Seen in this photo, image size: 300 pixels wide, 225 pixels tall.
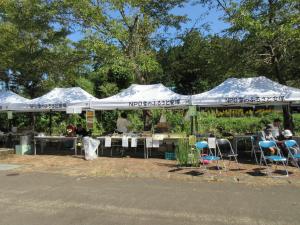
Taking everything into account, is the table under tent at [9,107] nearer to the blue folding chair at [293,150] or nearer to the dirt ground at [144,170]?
the dirt ground at [144,170]

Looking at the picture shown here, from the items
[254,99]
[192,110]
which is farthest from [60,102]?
[254,99]

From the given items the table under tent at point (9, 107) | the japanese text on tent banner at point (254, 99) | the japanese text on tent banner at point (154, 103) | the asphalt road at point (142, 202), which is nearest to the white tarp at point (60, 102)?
the table under tent at point (9, 107)

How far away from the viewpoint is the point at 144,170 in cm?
1073

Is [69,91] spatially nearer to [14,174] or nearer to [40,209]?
[14,174]

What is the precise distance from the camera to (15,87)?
80.9 feet

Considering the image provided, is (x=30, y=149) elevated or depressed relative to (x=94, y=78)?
depressed

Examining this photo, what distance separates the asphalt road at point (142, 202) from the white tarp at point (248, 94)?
384 cm

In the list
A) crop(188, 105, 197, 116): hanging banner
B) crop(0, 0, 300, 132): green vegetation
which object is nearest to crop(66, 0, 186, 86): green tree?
crop(0, 0, 300, 132): green vegetation

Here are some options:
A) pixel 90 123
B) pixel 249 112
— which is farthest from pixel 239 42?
pixel 249 112

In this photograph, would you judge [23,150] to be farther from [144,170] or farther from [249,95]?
[249,95]

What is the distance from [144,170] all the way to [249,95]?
4021 millimetres

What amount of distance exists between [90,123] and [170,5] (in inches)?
279

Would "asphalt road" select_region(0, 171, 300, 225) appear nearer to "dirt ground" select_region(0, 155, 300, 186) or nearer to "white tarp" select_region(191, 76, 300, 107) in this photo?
"dirt ground" select_region(0, 155, 300, 186)

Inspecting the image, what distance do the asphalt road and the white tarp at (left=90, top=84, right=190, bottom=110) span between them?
4099 mm
